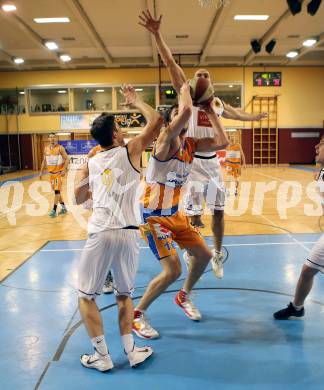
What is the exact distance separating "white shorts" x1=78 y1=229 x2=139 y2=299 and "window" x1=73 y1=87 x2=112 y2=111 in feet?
76.8

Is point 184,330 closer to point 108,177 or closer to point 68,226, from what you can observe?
point 108,177

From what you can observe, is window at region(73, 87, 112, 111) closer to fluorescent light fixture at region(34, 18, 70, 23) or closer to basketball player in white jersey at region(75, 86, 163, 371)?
fluorescent light fixture at region(34, 18, 70, 23)

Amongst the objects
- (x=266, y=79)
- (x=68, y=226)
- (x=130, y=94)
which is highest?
(x=266, y=79)

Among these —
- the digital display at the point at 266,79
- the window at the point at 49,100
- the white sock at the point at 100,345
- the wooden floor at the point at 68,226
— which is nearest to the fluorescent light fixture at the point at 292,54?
the digital display at the point at 266,79

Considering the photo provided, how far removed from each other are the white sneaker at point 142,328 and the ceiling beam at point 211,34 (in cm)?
1420

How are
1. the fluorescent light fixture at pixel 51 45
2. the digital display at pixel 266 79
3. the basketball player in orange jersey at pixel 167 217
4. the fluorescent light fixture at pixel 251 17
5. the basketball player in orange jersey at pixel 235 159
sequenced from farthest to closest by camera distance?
the digital display at pixel 266 79 < the fluorescent light fixture at pixel 51 45 < the fluorescent light fixture at pixel 251 17 < the basketball player in orange jersey at pixel 235 159 < the basketball player in orange jersey at pixel 167 217

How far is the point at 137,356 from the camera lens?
305 cm

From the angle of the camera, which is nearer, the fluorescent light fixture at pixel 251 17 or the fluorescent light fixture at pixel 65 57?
the fluorescent light fixture at pixel 251 17

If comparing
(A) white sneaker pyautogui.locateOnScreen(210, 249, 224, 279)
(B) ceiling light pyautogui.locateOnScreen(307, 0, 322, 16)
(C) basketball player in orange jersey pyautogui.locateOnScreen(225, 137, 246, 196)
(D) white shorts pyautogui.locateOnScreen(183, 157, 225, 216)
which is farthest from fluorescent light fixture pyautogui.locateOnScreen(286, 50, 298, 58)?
(A) white sneaker pyautogui.locateOnScreen(210, 249, 224, 279)

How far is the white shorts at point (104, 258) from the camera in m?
2.91

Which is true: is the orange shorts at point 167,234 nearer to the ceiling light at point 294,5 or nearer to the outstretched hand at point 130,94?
the outstretched hand at point 130,94

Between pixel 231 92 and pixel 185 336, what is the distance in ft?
78.5

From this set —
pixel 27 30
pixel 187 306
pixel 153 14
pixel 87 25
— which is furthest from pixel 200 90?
pixel 27 30

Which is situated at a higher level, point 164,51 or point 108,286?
point 164,51
